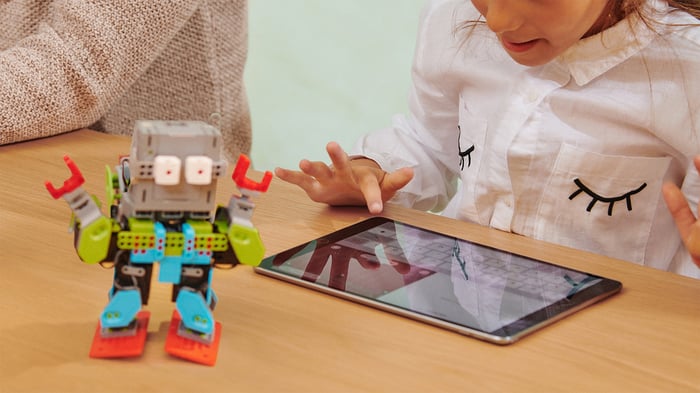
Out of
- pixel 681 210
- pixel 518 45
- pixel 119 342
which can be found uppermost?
pixel 518 45

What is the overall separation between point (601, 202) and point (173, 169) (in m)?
0.55

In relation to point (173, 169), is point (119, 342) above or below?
below

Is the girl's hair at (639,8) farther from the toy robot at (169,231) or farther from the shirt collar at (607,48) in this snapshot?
the toy robot at (169,231)

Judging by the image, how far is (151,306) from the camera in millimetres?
583

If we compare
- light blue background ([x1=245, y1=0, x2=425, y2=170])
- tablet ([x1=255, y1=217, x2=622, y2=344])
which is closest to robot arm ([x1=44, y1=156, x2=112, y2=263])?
tablet ([x1=255, y1=217, x2=622, y2=344])

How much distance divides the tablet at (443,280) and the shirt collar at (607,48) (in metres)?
0.25

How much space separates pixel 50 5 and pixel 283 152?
3.53 feet

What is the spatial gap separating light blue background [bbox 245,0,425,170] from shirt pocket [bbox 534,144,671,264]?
1.13 m

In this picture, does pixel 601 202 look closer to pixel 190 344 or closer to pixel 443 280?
pixel 443 280

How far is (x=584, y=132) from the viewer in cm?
90

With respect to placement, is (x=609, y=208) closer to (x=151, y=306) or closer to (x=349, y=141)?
(x=151, y=306)

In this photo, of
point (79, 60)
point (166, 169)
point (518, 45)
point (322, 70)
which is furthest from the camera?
point (322, 70)

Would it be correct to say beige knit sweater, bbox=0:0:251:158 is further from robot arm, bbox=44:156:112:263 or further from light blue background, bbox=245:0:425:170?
light blue background, bbox=245:0:425:170

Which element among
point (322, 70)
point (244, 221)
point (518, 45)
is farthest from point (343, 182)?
point (322, 70)
